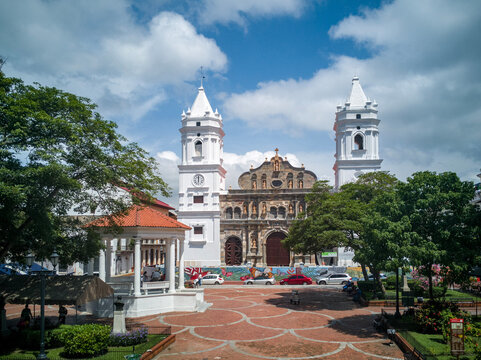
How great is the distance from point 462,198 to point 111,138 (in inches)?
613

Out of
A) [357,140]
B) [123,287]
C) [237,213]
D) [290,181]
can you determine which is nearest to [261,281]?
[237,213]

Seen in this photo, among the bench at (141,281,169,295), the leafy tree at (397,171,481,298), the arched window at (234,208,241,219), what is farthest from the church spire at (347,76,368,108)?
the bench at (141,281,169,295)

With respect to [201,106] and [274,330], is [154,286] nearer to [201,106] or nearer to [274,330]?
[274,330]

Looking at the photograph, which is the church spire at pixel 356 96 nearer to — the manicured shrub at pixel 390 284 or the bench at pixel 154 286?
the manicured shrub at pixel 390 284

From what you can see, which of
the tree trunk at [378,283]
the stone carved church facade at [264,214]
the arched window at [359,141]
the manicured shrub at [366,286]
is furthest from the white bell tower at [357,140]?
the tree trunk at [378,283]

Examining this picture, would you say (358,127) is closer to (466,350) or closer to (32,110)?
(466,350)

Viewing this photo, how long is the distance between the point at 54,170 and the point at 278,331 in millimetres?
11959

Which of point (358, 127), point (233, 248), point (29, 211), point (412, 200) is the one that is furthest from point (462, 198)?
point (233, 248)

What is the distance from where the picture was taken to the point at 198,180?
49.3 meters

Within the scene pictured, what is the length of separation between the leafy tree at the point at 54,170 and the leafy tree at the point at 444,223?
12.2m

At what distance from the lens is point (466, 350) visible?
524 inches

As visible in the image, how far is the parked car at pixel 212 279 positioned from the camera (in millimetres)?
38656

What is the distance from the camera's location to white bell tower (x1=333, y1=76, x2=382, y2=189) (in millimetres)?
46375

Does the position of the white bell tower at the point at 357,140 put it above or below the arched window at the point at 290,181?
above
